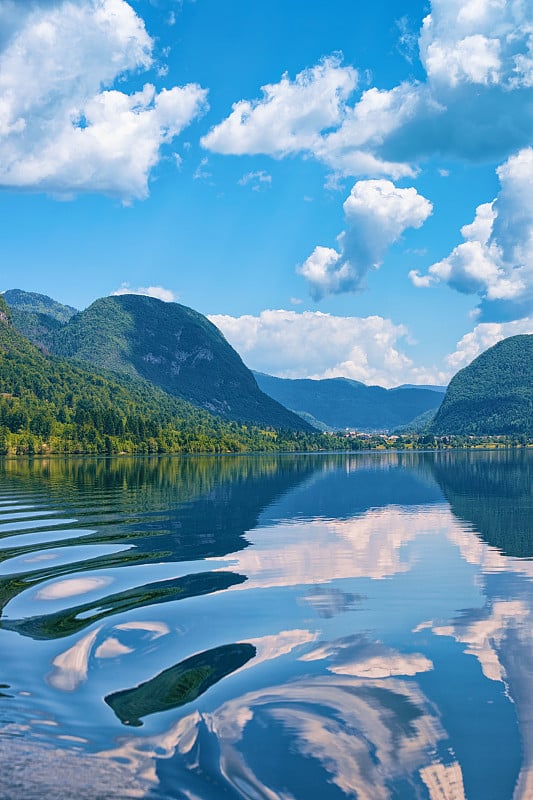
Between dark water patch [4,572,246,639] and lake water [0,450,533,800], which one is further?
dark water patch [4,572,246,639]

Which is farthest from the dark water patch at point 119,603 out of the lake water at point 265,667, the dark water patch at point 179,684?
the dark water patch at point 179,684

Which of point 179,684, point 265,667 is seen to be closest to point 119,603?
point 265,667

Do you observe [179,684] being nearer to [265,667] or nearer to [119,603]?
[265,667]

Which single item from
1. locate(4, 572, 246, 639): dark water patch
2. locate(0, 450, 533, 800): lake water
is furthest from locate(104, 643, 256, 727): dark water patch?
locate(4, 572, 246, 639): dark water patch

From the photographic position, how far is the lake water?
498 inches

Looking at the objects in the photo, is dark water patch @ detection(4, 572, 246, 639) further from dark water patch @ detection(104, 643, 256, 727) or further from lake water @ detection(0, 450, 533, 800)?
dark water patch @ detection(104, 643, 256, 727)

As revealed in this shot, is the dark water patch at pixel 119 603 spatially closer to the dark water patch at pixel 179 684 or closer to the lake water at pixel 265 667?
the lake water at pixel 265 667

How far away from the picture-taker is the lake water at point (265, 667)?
A: 12656 millimetres

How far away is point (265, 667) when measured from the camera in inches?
726

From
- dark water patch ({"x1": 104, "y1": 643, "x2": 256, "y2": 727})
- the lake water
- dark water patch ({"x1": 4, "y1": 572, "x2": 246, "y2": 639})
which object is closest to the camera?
the lake water

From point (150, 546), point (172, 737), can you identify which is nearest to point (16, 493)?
point (150, 546)

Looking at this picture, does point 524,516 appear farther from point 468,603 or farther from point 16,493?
point 16,493

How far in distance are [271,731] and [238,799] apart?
8.90 ft

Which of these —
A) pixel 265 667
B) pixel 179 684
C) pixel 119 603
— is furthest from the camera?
pixel 119 603
